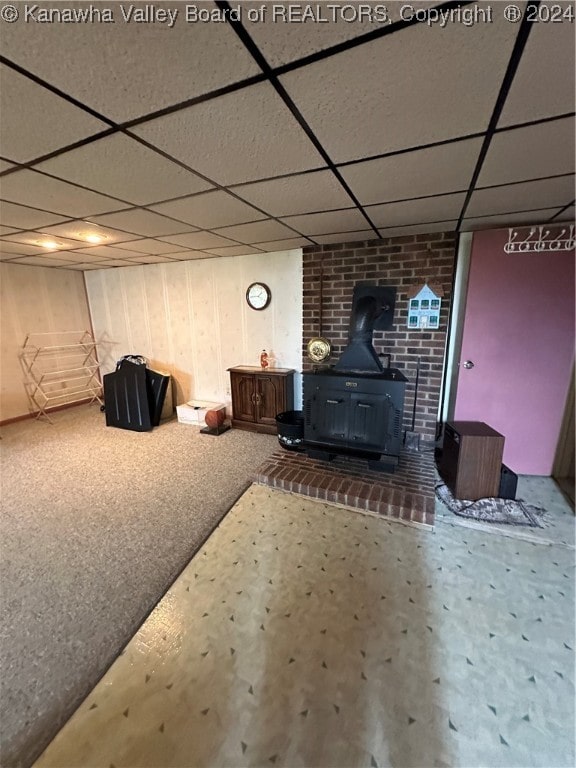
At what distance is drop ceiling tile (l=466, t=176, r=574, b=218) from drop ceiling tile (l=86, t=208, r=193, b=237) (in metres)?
2.17

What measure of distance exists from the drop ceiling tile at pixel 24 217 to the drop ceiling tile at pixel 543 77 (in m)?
2.74

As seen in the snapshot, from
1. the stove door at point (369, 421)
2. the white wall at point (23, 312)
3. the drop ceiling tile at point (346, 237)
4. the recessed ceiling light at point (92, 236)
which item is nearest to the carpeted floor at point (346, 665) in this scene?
the stove door at point (369, 421)

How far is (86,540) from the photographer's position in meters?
2.06

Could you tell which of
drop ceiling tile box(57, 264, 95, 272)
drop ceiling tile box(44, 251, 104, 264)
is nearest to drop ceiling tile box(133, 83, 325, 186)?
drop ceiling tile box(44, 251, 104, 264)

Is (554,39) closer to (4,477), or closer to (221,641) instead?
(221,641)

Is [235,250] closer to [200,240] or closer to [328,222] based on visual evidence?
[200,240]

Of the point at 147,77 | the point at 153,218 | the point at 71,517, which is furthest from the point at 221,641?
the point at 153,218

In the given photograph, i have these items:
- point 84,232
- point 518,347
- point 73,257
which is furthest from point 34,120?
point 518,347

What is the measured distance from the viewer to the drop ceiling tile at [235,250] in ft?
10.9

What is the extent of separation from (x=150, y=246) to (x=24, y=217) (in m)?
1.14

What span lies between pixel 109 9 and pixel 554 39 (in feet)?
3.74

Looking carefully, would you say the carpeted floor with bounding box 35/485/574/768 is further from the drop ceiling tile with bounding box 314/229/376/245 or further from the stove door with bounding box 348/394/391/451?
the drop ceiling tile with bounding box 314/229/376/245

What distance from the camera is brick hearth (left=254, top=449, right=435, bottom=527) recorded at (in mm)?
2236

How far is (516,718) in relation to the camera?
113 centimetres
